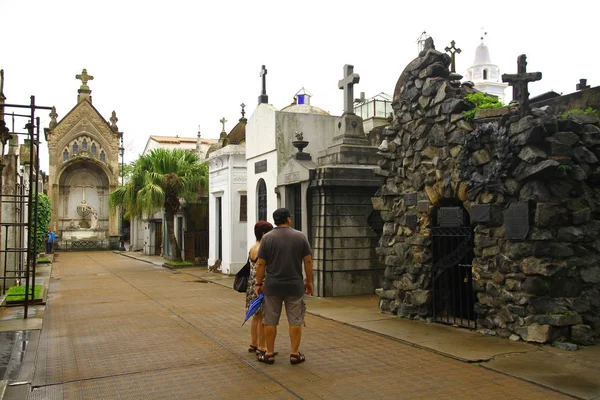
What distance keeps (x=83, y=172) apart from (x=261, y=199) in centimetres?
3244

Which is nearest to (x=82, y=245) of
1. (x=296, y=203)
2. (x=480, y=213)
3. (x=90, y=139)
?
(x=90, y=139)

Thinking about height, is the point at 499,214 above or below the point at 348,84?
below

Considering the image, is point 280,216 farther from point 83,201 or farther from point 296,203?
point 83,201

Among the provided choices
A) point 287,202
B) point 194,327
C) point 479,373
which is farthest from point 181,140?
point 479,373

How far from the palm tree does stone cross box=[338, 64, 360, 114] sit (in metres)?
11.9

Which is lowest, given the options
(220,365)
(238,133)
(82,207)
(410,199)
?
(220,365)

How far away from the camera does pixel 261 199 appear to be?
55.2 feet

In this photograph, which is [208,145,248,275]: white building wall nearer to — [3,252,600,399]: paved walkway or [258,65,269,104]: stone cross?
[258,65,269,104]: stone cross

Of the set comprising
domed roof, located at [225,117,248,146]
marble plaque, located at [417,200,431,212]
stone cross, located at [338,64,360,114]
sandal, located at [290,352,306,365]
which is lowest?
sandal, located at [290,352,306,365]

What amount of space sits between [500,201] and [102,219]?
1626 inches

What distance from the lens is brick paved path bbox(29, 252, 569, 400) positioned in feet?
19.1

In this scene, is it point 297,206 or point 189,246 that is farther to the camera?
point 189,246

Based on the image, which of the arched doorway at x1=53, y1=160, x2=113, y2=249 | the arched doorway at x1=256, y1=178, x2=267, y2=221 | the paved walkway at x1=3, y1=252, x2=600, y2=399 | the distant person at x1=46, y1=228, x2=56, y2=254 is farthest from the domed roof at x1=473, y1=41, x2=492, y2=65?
the paved walkway at x1=3, y1=252, x2=600, y2=399

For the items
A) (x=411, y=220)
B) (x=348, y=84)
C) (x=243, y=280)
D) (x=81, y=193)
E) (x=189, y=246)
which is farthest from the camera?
(x=81, y=193)
